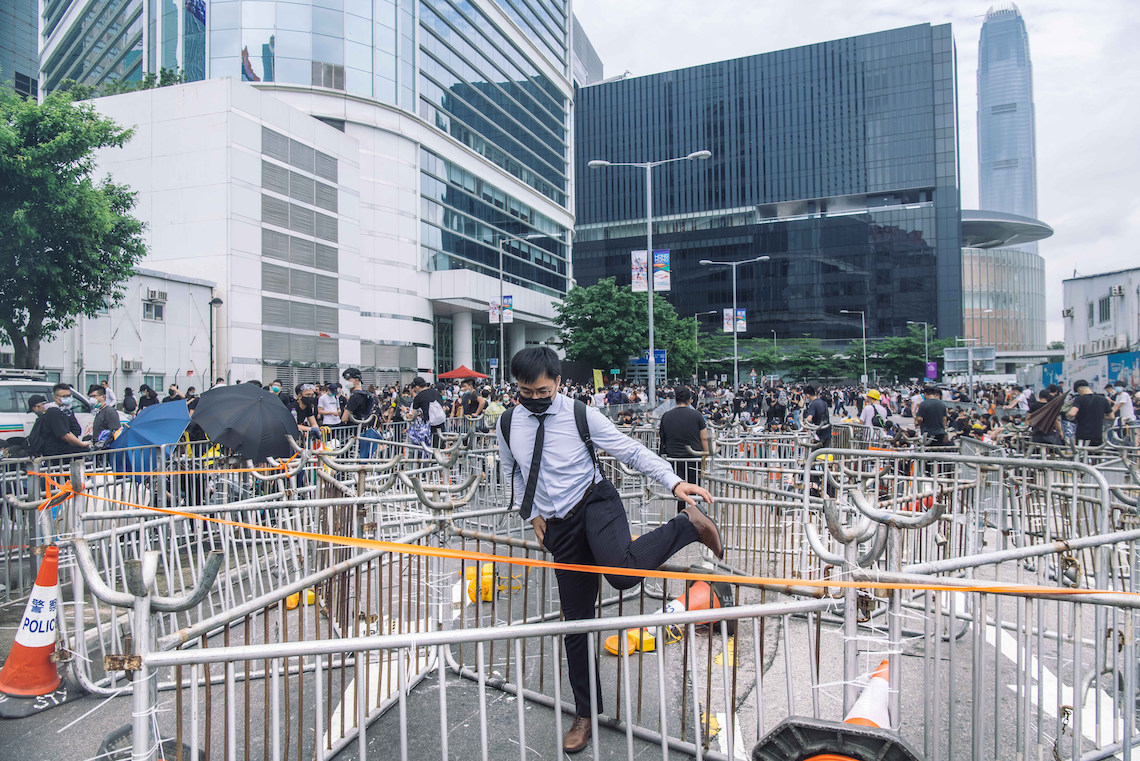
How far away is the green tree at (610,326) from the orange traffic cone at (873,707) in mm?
40676

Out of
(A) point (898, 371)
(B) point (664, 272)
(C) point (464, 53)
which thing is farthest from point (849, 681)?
(A) point (898, 371)

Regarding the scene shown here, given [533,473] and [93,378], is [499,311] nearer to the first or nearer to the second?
[93,378]

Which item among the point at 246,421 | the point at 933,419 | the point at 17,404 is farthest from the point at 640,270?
the point at 246,421

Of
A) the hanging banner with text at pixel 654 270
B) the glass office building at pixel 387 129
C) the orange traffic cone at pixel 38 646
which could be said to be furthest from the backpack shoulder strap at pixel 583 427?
the glass office building at pixel 387 129

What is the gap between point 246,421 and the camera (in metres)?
7.36

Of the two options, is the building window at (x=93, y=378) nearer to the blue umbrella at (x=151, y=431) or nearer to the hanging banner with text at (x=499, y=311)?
the hanging banner with text at (x=499, y=311)

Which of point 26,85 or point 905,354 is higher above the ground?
point 26,85

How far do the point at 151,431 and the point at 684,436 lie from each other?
20.8ft

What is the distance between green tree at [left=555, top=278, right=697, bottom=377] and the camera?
143 feet

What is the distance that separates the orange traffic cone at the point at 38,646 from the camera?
4164 mm

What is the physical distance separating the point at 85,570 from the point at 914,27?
114386 millimetres

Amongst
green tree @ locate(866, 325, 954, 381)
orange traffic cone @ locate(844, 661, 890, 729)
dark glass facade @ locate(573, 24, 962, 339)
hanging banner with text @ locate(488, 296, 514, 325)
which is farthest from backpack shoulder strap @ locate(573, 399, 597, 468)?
dark glass facade @ locate(573, 24, 962, 339)

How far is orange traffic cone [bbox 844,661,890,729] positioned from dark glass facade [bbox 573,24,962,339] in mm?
99137

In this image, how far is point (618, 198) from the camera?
4215 inches
